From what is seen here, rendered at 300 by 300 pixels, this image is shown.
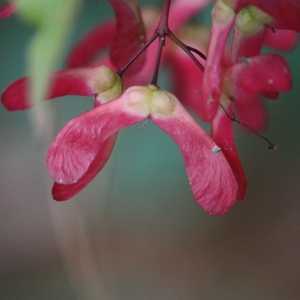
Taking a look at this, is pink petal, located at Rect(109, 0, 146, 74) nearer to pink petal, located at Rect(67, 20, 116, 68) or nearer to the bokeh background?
pink petal, located at Rect(67, 20, 116, 68)

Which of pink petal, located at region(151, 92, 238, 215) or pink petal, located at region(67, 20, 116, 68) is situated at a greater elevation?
pink petal, located at region(67, 20, 116, 68)

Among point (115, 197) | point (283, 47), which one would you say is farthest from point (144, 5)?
point (115, 197)

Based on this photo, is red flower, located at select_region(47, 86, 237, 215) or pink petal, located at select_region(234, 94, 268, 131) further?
pink petal, located at select_region(234, 94, 268, 131)

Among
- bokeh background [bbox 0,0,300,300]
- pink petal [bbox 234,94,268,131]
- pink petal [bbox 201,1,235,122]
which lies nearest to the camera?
pink petal [bbox 201,1,235,122]

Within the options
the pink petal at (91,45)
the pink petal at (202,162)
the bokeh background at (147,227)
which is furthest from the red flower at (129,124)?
the bokeh background at (147,227)

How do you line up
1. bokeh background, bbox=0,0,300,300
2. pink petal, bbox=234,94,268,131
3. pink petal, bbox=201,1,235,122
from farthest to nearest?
bokeh background, bbox=0,0,300,300, pink petal, bbox=234,94,268,131, pink petal, bbox=201,1,235,122

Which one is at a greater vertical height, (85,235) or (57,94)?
(57,94)

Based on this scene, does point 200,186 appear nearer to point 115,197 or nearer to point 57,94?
point 57,94

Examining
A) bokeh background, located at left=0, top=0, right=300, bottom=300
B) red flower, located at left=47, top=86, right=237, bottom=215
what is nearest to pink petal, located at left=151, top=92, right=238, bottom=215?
red flower, located at left=47, top=86, right=237, bottom=215
